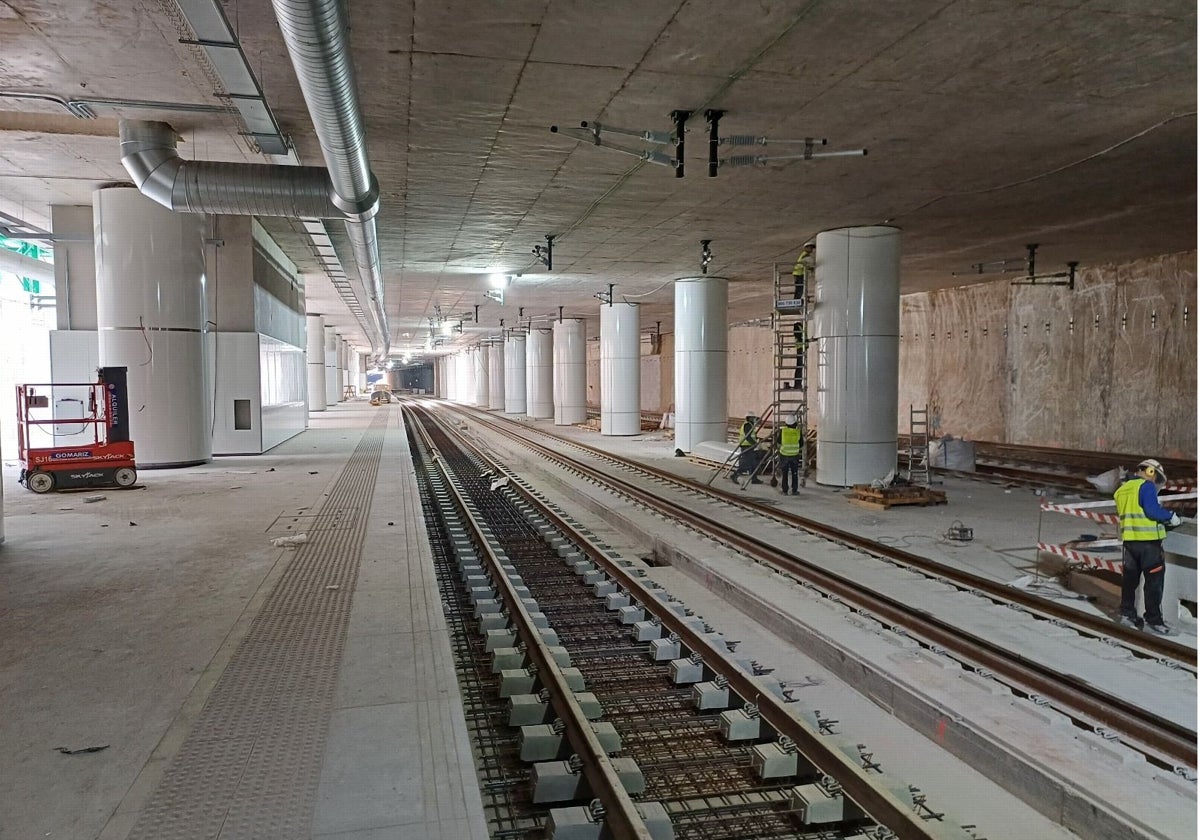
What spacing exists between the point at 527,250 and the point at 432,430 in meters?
16.3

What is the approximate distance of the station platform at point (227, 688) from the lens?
323cm

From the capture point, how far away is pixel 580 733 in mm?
4324

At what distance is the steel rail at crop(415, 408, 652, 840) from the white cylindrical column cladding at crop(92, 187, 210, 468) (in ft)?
33.3

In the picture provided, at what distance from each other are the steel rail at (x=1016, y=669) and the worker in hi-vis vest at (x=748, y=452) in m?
5.89

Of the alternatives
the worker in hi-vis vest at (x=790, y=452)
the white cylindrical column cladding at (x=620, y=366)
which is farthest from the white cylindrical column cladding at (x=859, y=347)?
the white cylindrical column cladding at (x=620, y=366)

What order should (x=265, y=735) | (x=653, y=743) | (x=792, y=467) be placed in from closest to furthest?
(x=265, y=735)
(x=653, y=743)
(x=792, y=467)

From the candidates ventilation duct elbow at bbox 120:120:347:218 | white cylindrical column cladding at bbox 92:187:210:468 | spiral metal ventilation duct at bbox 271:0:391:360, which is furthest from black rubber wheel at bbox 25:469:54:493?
spiral metal ventilation duct at bbox 271:0:391:360

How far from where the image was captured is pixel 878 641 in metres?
6.02

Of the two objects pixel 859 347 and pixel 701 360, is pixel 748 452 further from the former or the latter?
pixel 701 360

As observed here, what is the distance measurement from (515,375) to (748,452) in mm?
30779

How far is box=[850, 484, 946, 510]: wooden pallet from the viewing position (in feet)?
38.9

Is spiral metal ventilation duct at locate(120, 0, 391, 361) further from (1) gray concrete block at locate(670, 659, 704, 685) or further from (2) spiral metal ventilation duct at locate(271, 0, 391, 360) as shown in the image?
(1) gray concrete block at locate(670, 659, 704, 685)

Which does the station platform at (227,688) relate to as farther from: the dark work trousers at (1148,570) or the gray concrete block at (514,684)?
the dark work trousers at (1148,570)

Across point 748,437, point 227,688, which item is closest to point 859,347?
point 748,437
